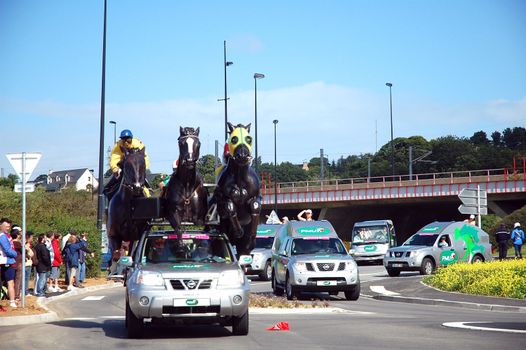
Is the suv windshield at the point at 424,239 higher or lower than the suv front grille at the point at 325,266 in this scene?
higher

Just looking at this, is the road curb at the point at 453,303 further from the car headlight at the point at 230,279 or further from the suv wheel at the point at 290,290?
the car headlight at the point at 230,279

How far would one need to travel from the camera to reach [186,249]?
49.0 ft

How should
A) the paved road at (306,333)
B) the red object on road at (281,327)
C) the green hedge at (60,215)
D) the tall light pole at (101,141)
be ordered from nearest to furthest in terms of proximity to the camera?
the paved road at (306,333) < the red object on road at (281,327) < the green hedge at (60,215) < the tall light pole at (101,141)

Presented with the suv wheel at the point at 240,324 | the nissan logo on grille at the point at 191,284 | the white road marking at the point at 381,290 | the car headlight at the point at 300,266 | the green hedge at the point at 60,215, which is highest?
the green hedge at the point at 60,215

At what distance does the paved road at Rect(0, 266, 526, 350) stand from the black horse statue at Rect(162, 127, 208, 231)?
7.01 feet

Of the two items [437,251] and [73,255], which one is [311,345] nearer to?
[73,255]

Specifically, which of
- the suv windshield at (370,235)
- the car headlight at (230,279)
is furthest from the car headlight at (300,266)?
the suv windshield at (370,235)

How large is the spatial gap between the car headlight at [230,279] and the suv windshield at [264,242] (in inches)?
860

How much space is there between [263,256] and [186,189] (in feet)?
59.8

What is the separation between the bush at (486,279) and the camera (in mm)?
22281

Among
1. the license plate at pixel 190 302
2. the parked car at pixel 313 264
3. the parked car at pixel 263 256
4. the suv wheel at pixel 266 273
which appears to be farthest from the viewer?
the suv wheel at pixel 266 273

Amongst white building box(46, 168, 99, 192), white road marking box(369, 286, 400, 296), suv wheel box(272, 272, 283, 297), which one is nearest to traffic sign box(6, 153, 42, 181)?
suv wheel box(272, 272, 283, 297)

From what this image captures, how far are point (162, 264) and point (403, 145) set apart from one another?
12447cm

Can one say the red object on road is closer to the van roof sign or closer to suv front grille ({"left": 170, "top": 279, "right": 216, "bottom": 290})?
suv front grille ({"left": 170, "top": 279, "right": 216, "bottom": 290})
